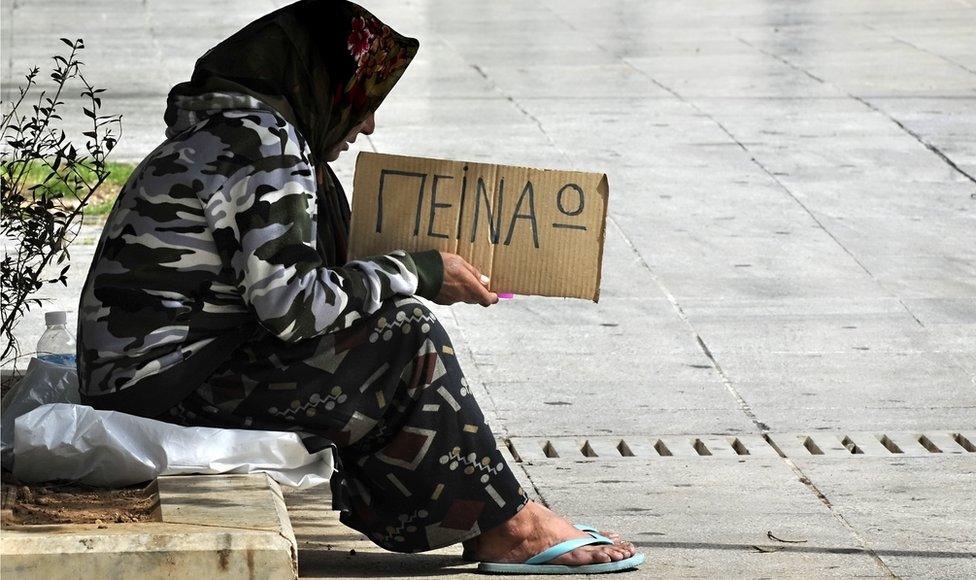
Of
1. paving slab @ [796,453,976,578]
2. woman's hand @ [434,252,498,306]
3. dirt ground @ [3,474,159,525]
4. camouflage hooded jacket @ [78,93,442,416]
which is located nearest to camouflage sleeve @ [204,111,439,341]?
camouflage hooded jacket @ [78,93,442,416]

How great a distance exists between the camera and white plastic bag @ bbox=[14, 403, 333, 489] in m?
3.37

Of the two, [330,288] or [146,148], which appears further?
[146,148]

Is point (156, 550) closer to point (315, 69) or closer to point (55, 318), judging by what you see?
point (315, 69)

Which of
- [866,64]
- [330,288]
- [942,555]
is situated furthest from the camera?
[866,64]

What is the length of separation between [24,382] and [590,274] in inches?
58.6

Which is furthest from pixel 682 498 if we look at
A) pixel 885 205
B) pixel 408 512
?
pixel 885 205

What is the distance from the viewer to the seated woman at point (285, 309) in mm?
3381

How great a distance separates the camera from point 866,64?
12.4 metres

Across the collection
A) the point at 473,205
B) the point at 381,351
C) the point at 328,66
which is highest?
the point at 328,66

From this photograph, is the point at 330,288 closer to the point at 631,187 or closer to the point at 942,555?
the point at 942,555

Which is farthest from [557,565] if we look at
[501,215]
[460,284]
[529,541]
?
[501,215]

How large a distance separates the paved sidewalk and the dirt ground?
2.00 feet

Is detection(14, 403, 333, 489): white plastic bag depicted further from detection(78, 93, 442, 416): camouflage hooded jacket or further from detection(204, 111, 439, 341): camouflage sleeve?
detection(204, 111, 439, 341): camouflage sleeve

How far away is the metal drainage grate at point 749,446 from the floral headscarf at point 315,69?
1.38 m
